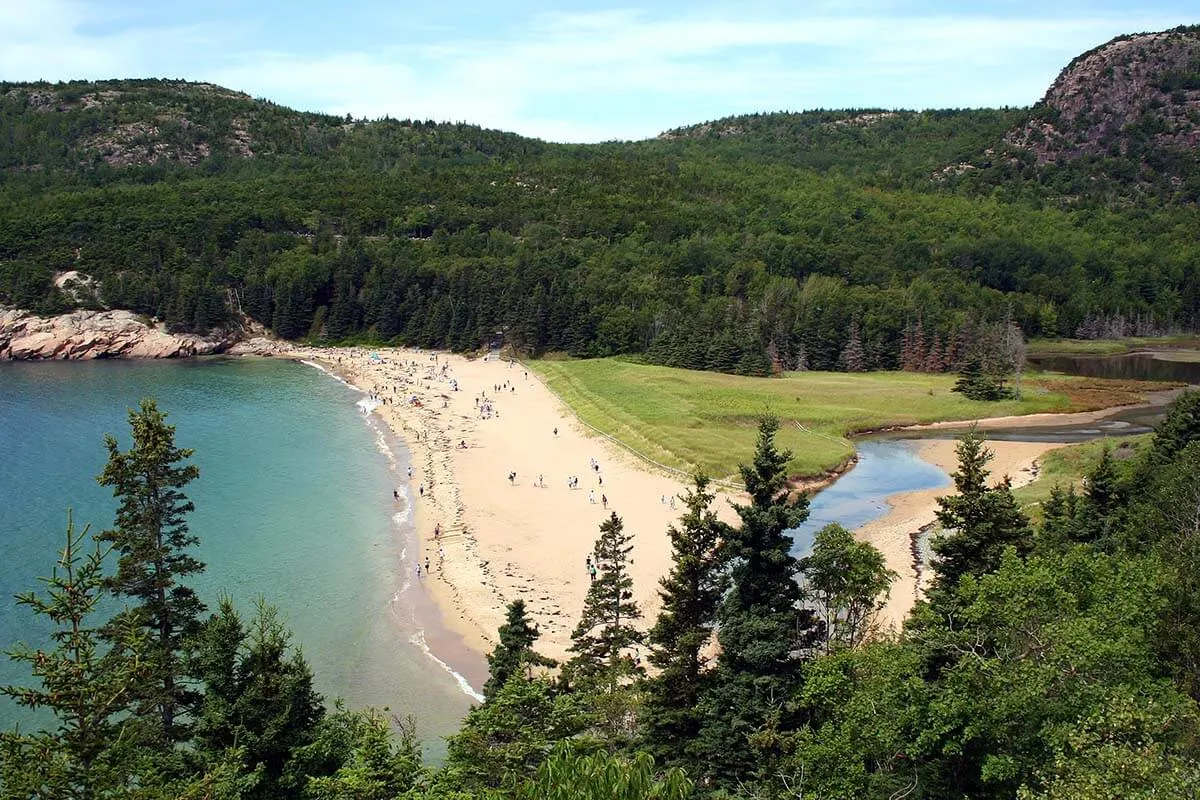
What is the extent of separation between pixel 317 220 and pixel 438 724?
138 metres

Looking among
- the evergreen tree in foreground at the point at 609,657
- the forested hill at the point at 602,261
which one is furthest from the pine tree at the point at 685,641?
the forested hill at the point at 602,261

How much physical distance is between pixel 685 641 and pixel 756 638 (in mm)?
1844

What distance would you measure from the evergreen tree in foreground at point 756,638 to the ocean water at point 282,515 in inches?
464

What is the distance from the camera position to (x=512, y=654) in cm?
2659

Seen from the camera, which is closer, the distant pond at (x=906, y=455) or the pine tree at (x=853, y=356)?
the distant pond at (x=906, y=455)

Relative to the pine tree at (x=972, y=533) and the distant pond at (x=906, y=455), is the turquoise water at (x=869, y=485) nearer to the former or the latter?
the distant pond at (x=906, y=455)

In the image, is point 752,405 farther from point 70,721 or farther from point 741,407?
point 70,721

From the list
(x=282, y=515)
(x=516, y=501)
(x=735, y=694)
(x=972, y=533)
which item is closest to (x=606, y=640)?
(x=735, y=694)

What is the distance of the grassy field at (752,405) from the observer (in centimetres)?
6569

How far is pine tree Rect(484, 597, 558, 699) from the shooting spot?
84.3 feet

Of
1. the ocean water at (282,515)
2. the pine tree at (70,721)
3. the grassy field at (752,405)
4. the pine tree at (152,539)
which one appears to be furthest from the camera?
the grassy field at (752,405)

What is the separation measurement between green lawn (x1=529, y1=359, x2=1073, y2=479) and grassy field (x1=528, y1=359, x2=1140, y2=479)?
0.32 ft

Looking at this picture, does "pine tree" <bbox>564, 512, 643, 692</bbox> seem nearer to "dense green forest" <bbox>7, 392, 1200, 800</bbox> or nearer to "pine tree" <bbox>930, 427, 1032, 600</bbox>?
"dense green forest" <bbox>7, 392, 1200, 800</bbox>

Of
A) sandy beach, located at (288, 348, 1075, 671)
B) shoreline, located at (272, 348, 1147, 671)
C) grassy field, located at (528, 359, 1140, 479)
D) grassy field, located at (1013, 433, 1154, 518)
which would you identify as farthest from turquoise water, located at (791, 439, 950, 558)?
grassy field, located at (1013, 433, 1154, 518)
